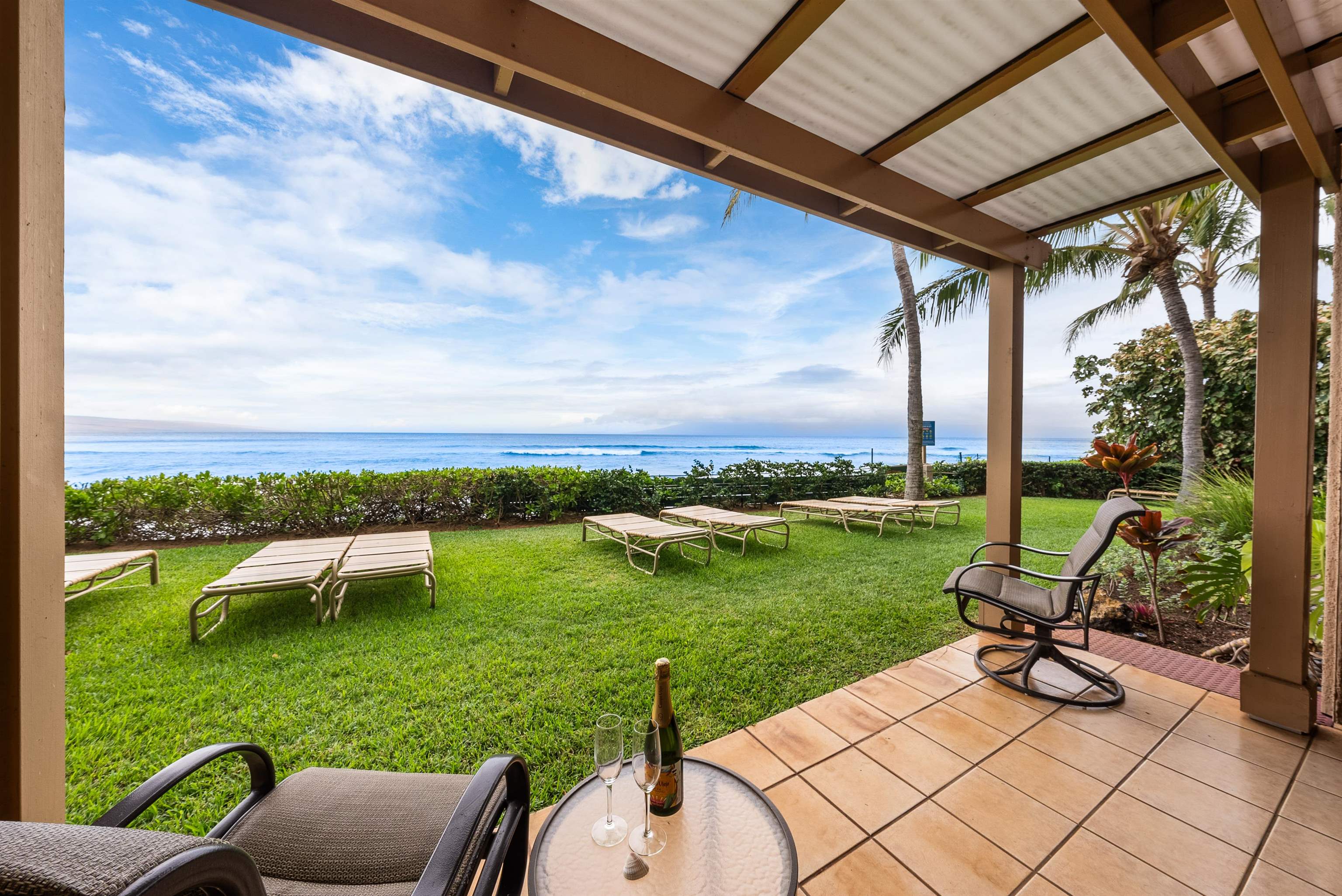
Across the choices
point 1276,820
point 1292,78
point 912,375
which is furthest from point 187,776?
point 912,375

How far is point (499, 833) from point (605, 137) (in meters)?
2.56

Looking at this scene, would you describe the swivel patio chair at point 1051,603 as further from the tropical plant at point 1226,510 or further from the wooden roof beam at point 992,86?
the wooden roof beam at point 992,86

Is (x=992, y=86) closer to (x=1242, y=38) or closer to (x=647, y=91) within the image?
(x=1242, y=38)

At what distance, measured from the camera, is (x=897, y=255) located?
8930 mm

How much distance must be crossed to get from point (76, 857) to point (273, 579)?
3.96m

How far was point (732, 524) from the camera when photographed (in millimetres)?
6141

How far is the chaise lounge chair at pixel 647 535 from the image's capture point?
5.42 m

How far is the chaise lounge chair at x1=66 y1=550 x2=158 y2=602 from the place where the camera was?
3594 millimetres

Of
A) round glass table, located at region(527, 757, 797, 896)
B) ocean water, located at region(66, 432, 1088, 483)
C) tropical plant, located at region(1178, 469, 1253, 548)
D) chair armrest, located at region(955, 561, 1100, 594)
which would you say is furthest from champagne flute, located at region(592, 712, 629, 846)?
ocean water, located at region(66, 432, 1088, 483)

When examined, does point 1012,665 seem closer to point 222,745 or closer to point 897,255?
point 222,745

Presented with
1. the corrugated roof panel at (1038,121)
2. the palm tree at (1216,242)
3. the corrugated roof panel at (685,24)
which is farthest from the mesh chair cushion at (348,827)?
the palm tree at (1216,242)

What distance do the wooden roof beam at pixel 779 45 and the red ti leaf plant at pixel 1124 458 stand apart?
3.67 m

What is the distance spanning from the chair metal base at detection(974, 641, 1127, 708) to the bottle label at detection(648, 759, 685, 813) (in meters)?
2.37

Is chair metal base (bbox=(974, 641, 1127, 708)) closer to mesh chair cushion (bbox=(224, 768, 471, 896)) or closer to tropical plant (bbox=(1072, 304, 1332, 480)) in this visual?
mesh chair cushion (bbox=(224, 768, 471, 896))
